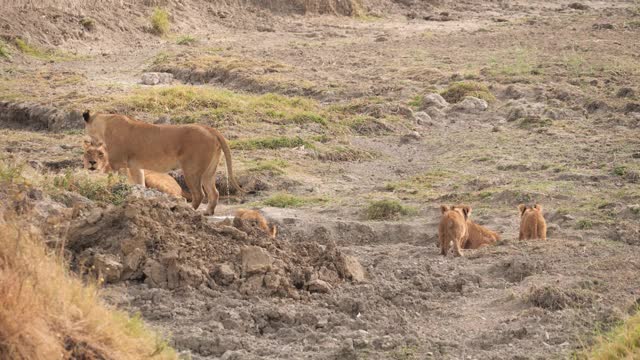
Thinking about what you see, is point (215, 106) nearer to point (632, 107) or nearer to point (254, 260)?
point (632, 107)

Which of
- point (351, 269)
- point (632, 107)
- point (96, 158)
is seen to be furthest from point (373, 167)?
point (351, 269)

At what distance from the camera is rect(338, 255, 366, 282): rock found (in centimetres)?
1048

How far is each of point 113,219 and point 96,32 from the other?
842 inches

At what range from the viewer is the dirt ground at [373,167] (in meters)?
9.27

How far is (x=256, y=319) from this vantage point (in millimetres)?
9141

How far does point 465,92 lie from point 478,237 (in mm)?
10911

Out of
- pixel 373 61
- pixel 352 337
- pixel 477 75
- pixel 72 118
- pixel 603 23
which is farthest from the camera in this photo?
pixel 603 23

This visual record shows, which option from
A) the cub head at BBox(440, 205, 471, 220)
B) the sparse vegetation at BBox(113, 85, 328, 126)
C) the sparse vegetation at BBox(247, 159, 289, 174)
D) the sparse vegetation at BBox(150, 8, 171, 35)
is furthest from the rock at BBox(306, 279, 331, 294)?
the sparse vegetation at BBox(150, 8, 171, 35)

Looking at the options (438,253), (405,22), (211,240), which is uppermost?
(211,240)

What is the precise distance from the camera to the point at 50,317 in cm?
712

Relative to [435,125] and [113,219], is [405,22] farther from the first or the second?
[113,219]

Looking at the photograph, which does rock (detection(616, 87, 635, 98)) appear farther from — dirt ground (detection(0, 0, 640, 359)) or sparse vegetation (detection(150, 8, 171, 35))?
sparse vegetation (detection(150, 8, 171, 35))

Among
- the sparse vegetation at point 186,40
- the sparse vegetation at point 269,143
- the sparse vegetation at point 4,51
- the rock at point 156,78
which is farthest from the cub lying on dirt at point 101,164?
the sparse vegetation at point 186,40

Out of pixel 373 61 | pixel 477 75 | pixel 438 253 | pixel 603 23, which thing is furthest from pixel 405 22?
pixel 438 253
